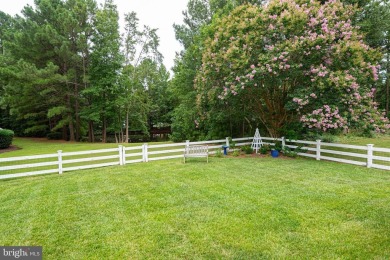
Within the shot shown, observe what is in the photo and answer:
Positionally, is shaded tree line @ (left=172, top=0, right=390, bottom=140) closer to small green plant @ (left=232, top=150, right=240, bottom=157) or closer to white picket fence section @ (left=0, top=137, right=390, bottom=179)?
white picket fence section @ (left=0, top=137, right=390, bottom=179)

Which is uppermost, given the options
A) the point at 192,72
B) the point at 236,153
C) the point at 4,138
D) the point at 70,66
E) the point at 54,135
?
the point at 70,66

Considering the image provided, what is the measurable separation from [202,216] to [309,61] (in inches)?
303

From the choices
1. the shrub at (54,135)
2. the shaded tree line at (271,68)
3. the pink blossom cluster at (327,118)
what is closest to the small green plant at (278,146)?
the shaded tree line at (271,68)

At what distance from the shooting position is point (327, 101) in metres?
8.84

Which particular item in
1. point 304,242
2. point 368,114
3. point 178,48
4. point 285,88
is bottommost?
point 304,242

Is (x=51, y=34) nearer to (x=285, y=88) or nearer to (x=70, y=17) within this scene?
(x=70, y=17)

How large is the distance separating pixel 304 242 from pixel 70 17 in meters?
20.5

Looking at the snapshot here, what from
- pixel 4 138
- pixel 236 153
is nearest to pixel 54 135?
pixel 4 138

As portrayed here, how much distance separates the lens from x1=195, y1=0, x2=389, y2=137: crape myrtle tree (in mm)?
8492

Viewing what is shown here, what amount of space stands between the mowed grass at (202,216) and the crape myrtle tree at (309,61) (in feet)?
9.43

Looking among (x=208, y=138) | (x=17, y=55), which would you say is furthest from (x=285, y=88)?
(x=17, y=55)

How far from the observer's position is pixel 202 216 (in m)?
3.96

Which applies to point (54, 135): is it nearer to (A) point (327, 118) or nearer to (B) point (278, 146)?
(B) point (278, 146)

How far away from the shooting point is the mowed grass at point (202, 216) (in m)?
3.02
